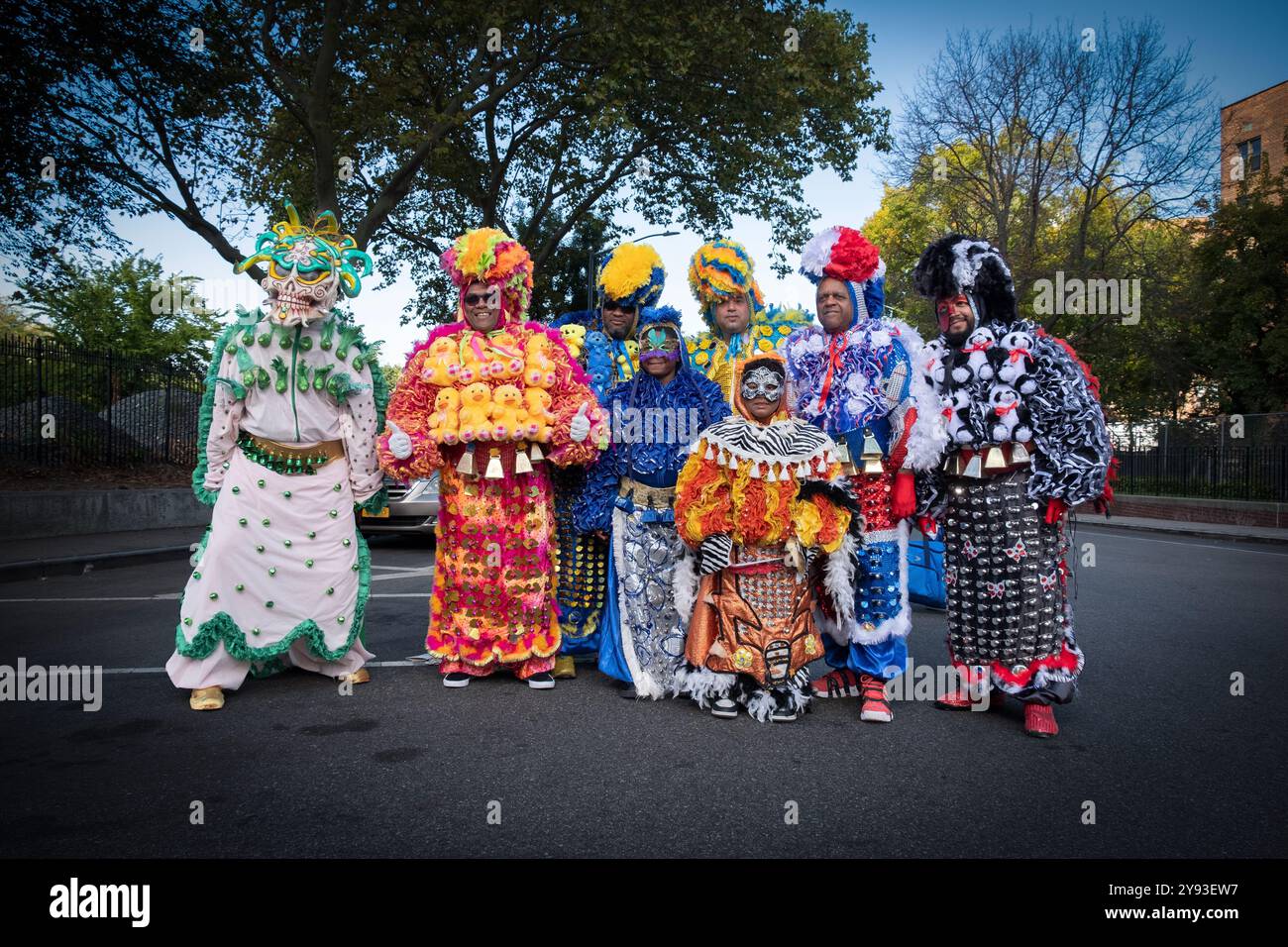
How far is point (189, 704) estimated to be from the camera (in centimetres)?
429

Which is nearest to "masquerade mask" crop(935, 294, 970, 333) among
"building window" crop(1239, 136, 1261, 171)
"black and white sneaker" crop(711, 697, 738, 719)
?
"black and white sneaker" crop(711, 697, 738, 719)

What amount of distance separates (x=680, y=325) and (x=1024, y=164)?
80.6 ft

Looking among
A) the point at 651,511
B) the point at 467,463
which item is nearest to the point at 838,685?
the point at 651,511

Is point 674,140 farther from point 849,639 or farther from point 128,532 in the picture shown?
point 849,639

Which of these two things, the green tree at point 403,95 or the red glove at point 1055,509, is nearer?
the red glove at point 1055,509

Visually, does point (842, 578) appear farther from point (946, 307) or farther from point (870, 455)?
point (946, 307)

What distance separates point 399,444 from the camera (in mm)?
4488

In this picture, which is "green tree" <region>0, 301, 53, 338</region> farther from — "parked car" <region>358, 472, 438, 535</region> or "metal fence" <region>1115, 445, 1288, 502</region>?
"metal fence" <region>1115, 445, 1288, 502</region>

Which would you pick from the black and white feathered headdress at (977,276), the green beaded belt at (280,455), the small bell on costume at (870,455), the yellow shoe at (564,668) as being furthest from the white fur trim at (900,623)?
the green beaded belt at (280,455)

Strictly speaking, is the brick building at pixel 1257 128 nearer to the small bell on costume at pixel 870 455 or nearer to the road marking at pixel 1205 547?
the road marking at pixel 1205 547

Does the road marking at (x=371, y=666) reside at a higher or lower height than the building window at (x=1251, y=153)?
lower

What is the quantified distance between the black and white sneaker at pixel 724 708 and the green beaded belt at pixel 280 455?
2.60m

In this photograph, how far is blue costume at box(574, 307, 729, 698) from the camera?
15.2ft

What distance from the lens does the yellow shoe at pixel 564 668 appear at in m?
4.97
